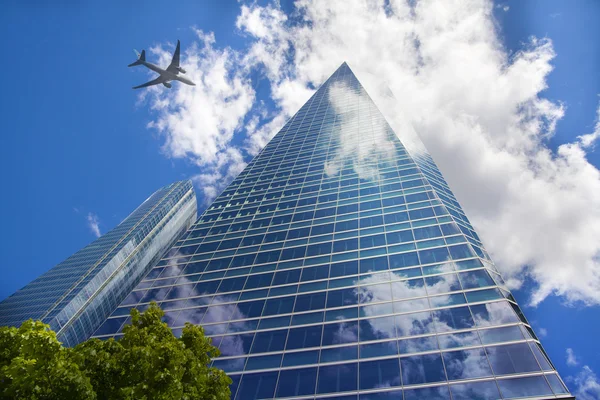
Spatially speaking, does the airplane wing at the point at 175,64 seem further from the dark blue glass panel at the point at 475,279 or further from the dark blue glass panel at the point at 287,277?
the dark blue glass panel at the point at 475,279

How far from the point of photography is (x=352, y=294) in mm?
31125

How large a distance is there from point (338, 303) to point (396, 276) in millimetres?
4638

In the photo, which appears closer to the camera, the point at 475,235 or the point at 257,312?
the point at 257,312

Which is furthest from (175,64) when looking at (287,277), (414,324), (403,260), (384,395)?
(384,395)

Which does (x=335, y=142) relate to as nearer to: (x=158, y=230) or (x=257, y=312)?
(x=257, y=312)

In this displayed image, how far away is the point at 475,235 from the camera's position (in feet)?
125

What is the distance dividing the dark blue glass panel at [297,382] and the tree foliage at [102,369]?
12.1 m

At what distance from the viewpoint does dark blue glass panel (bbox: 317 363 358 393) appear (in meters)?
23.3

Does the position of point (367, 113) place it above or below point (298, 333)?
above

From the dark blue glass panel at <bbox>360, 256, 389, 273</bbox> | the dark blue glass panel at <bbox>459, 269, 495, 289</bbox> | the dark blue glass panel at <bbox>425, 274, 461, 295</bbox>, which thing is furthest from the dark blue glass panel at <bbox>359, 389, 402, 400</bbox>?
the dark blue glass panel at <bbox>360, 256, 389, 273</bbox>

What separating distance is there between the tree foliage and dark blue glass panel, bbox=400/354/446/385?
12709 millimetres

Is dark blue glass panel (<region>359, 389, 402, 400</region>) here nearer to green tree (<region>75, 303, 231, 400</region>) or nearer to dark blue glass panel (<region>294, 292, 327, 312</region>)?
dark blue glass panel (<region>294, 292, 327, 312</region>)

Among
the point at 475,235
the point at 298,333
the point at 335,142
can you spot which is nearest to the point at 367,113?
the point at 335,142

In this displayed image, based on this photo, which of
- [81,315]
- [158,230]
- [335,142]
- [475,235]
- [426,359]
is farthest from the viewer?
[158,230]
